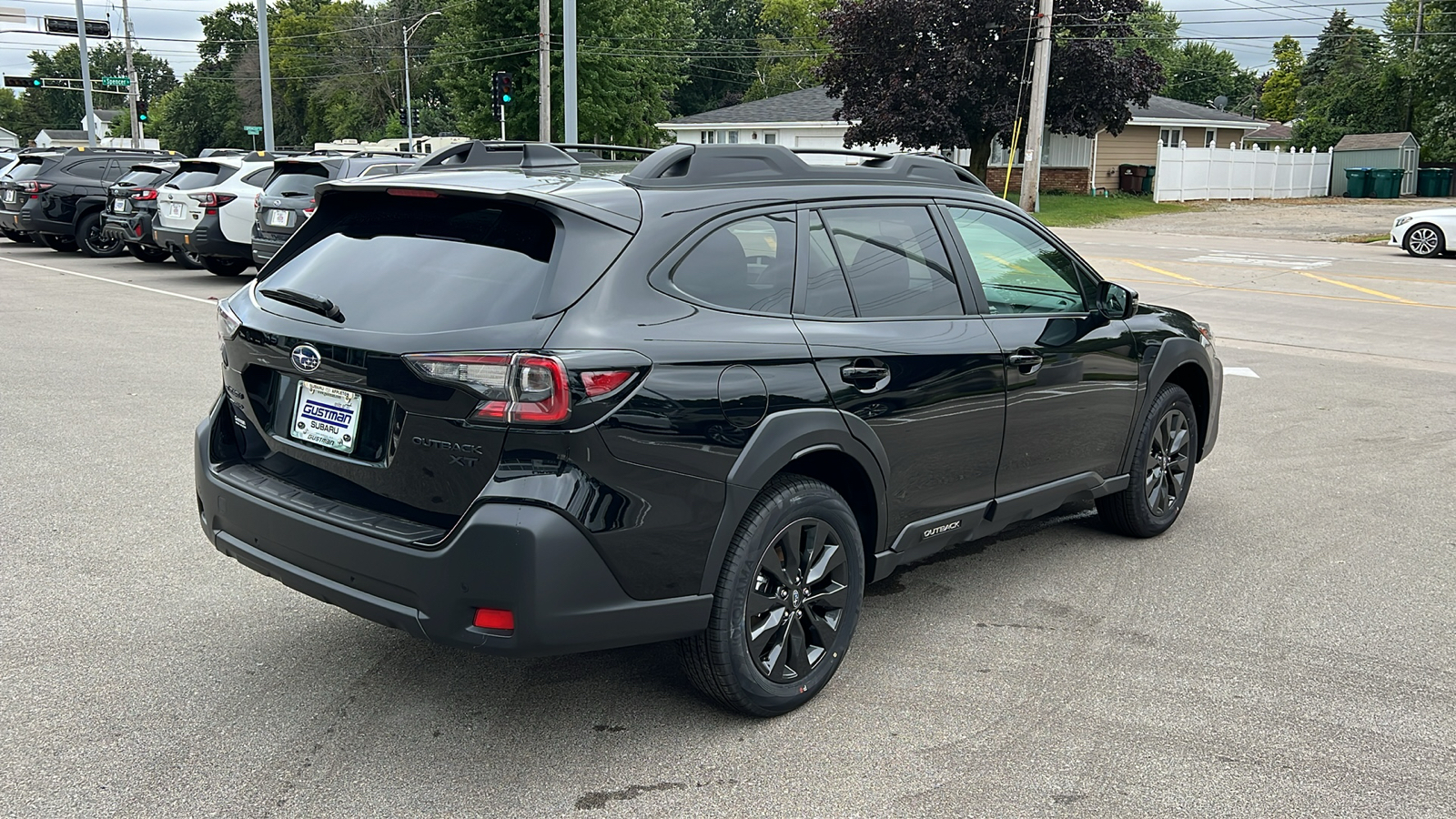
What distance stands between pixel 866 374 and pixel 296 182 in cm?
1255

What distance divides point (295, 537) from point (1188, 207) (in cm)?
4016

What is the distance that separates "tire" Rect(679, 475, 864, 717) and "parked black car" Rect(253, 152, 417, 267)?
37.4 feet

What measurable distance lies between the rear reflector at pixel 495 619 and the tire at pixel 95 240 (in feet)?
66.7

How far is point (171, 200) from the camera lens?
1653cm

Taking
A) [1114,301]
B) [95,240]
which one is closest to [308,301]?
[1114,301]

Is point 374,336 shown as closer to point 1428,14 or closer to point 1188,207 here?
point 1188,207

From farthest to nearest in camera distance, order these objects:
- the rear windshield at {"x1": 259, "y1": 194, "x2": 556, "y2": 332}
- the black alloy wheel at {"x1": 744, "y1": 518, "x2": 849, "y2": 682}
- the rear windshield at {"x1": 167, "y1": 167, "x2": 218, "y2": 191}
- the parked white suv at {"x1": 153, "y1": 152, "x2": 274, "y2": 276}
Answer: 1. the rear windshield at {"x1": 167, "y1": 167, "x2": 218, "y2": 191}
2. the parked white suv at {"x1": 153, "y1": 152, "x2": 274, "y2": 276}
3. the black alloy wheel at {"x1": 744, "y1": 518, "x2": 849, "y2": 682}
4. the rear windshield at {"x1": 259, "y1": 194, "x2": 556, "y2": 332}

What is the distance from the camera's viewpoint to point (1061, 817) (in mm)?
3285

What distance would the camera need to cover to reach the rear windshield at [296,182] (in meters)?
14.6

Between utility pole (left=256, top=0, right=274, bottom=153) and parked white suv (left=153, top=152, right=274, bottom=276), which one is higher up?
utility pole (left=256, top=0, right=274, bottom=153)

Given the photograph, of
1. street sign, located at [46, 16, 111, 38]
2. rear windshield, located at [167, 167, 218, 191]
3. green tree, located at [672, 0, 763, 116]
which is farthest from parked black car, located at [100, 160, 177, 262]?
green tree, located at [672, 0, 763, 116]

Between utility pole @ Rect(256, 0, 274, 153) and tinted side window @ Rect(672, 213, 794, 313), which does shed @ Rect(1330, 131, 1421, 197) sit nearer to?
utility pole @ Rect(256, 0, 274, 153)

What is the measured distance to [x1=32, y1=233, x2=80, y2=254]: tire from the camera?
21.5m

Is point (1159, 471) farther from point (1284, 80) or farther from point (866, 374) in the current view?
point (1284, 80)
